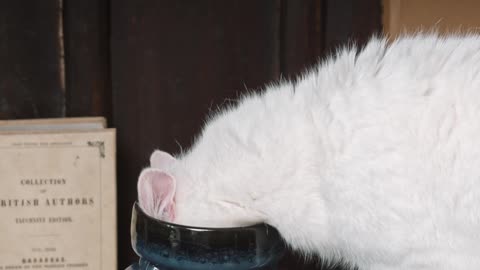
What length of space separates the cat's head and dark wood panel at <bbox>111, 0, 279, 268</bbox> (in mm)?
354

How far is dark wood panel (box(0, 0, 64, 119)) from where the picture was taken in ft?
3.66

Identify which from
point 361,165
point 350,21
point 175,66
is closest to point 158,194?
point 361,165

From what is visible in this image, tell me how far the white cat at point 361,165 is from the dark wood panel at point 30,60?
1.18 feet

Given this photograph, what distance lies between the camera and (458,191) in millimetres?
749

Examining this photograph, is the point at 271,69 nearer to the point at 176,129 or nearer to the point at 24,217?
the point at 176,129

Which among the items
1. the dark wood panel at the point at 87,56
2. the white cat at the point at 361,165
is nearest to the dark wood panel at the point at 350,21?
the white cat at the point at 361,165

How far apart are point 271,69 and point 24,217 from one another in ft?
1.88

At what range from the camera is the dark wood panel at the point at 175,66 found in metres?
1.16

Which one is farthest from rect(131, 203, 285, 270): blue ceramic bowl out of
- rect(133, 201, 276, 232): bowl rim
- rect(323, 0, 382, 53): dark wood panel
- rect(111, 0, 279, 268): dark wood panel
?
rect(323, 0, 382, 53): dark wood panel

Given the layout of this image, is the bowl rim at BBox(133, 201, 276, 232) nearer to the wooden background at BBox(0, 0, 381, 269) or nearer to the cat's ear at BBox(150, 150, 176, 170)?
the cat's ear at BBox(150, 150, 176, 170)

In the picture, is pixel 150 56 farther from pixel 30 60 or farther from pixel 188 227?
pixel 188 227

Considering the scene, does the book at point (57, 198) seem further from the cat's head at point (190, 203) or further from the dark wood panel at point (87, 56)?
the cat's head at point (190, 203)

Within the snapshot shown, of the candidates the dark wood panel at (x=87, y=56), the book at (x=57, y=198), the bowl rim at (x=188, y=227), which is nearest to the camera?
the bowl rim at (x=188, y=227)

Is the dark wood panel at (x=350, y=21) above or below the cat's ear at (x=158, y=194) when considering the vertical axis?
above
